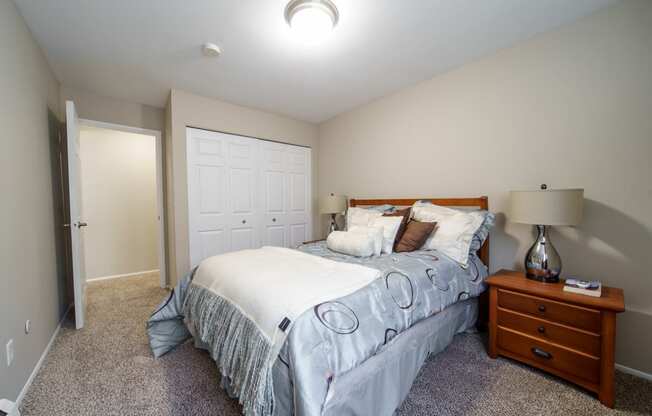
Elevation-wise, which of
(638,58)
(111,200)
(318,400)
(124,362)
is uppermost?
(638,58)

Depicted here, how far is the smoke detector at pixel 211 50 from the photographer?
2086 millimetres

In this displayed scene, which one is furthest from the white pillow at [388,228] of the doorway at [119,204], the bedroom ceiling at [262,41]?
the doorway at [119,204]

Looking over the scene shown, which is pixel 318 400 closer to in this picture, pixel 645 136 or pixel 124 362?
pixel 124 362

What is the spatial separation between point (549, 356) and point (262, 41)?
3020mm

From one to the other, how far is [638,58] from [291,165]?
3.43m

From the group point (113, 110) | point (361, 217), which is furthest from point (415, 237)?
point (113, 110)

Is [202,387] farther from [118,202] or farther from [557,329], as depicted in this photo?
[118,202]

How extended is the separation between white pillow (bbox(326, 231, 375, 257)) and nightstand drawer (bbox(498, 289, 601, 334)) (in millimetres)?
979

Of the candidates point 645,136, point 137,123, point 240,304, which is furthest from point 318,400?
point 137,123

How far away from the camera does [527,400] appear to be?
1480mm

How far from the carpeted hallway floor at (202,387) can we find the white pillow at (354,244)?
2.96 feet

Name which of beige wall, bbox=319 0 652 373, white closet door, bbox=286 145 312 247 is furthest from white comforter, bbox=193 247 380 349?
white closet door, bbox=286 145 312 247

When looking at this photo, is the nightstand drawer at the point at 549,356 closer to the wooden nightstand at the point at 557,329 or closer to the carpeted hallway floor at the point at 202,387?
the wooden nightstand at the point at 557,329

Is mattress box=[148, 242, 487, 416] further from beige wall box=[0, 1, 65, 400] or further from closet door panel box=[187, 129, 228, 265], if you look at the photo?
closet door panel box=[187, 129, 228, 265]
